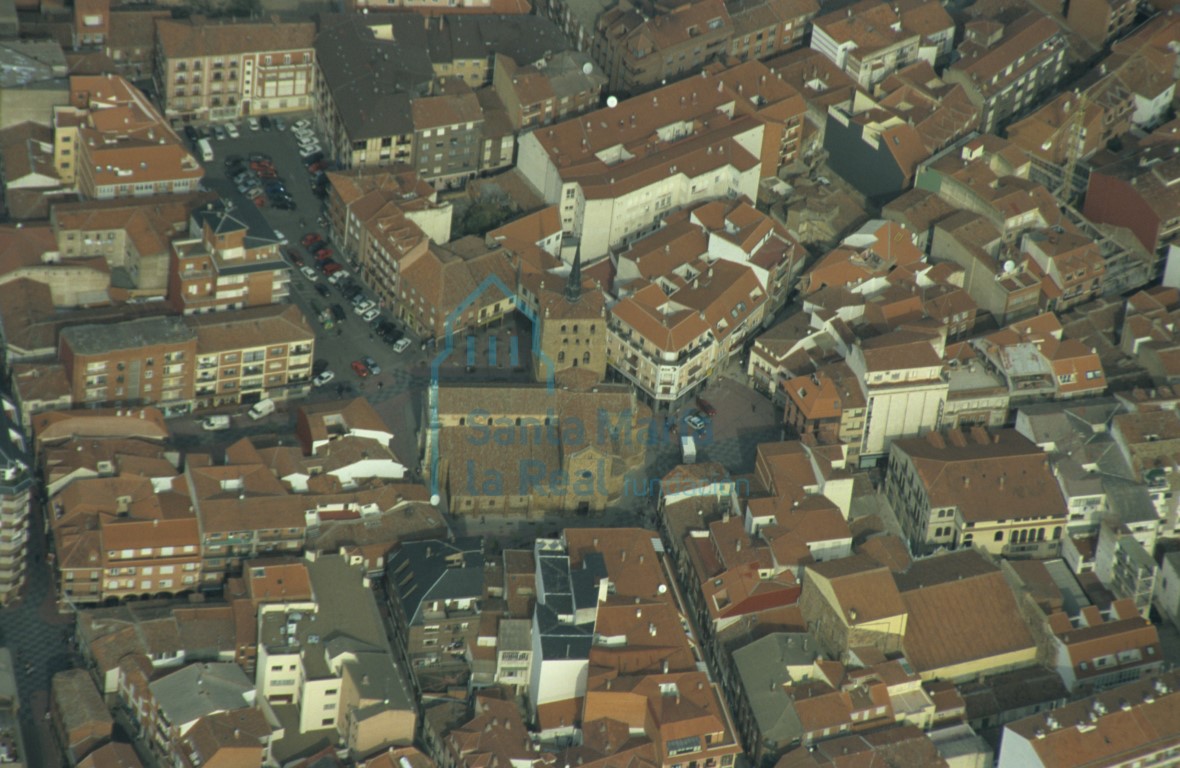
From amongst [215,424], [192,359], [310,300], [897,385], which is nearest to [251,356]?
[192,359]

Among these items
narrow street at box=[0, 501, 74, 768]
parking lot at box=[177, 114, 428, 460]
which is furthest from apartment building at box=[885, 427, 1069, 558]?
narrow street at box=[0, 501, 74, 768]

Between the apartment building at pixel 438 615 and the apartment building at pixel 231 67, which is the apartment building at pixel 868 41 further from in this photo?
the apartment building at pixel 438 615

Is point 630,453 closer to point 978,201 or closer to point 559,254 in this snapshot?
point 559,254

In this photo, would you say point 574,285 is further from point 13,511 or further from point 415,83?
point 13,511

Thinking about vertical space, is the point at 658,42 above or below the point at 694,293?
above

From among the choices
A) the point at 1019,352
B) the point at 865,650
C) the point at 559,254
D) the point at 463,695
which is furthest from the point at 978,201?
the point at 463,695
